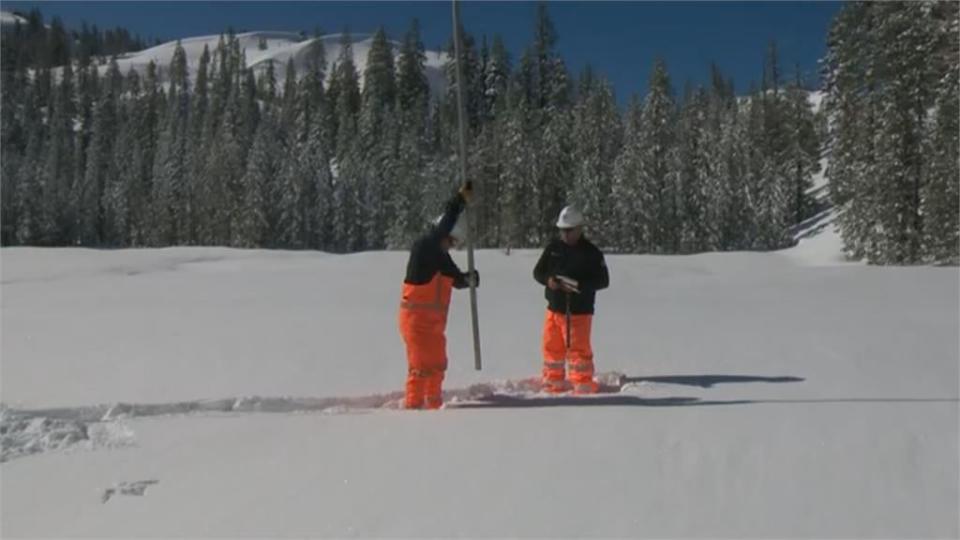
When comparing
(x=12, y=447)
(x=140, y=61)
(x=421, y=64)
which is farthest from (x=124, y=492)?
(x=140, y=61)

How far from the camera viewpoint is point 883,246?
101ft

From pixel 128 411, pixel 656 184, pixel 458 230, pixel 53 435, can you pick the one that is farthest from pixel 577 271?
pixel 656 184

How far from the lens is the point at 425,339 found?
22.1ft

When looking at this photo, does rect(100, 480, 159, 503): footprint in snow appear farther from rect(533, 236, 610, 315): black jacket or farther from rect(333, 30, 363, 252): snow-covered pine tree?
rect(333, 30, 363, 252): snow-covered pine tree

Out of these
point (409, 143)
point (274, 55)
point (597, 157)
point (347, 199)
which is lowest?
point (347, 199)

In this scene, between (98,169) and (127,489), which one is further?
(98,169)

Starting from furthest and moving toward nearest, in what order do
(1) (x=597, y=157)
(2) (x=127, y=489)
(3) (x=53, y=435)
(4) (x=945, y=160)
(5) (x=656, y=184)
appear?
1. (1) (x=597, y=157)
2. (5) (x=656, y=184)
3. (4) (x=945, y=160)
4. (3) (x=53, y=435)
5. (2) (x=127, y=489)

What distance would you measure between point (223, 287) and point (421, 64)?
3609 inches

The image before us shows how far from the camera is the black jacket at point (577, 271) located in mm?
7570

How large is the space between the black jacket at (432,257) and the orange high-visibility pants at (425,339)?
6 cm

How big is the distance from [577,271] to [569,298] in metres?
0.27

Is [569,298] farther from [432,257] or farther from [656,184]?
[656,184]

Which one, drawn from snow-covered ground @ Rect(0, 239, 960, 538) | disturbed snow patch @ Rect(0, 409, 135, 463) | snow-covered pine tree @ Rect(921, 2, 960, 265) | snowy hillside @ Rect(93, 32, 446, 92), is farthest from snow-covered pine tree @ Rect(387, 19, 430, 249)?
disturbed snow patch @ Rect(0, 409, 135, 463)

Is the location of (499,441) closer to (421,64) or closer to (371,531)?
(371,531)
